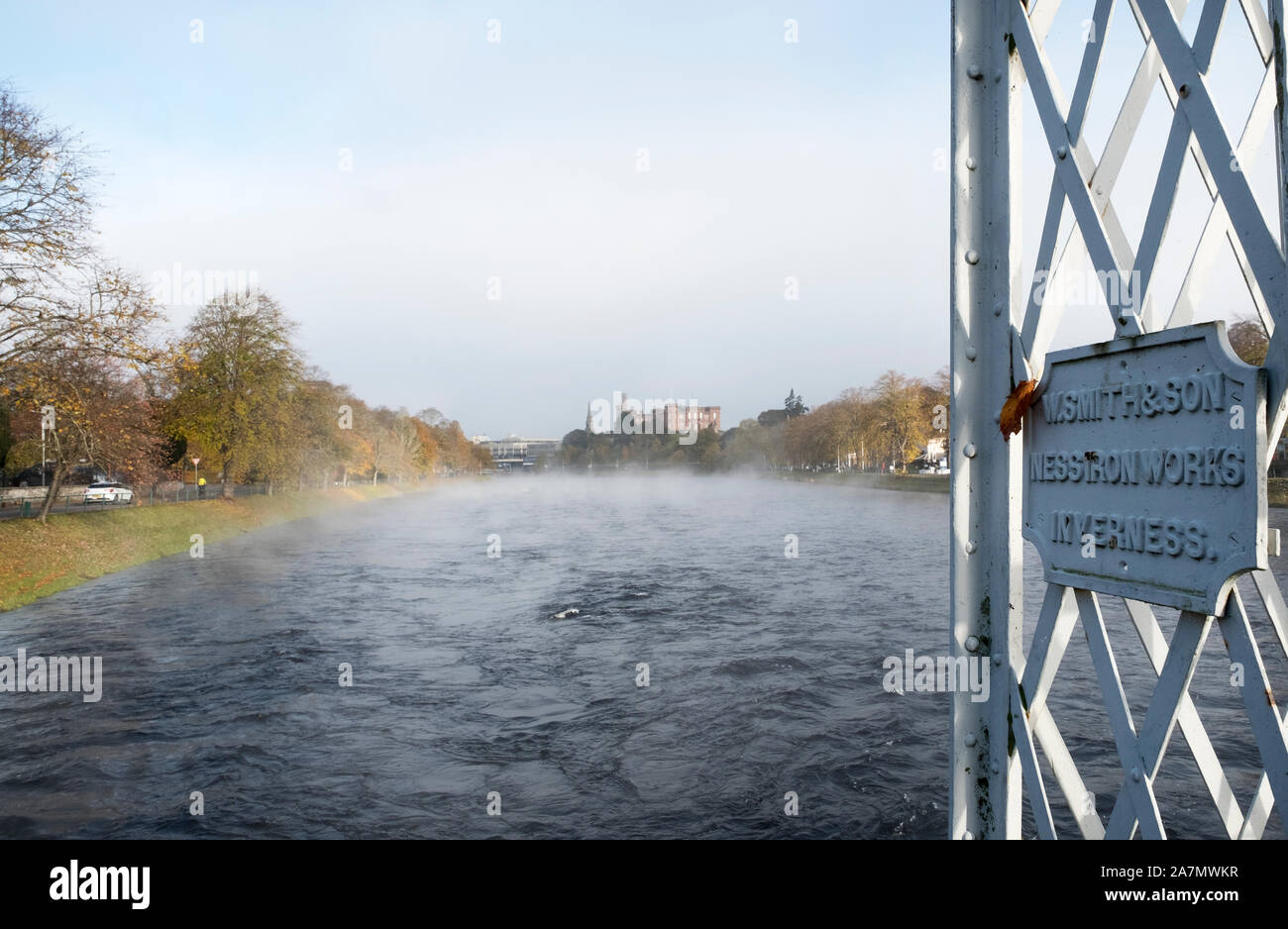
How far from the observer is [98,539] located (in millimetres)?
31641

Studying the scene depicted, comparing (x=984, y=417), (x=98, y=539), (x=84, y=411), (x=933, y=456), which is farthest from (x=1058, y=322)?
(x=933, y=456)

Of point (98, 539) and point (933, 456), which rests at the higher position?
point (933, 456)

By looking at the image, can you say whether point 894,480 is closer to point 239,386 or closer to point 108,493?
point 239,386

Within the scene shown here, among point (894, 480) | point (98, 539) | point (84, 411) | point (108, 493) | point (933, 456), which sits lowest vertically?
point (98, 539)

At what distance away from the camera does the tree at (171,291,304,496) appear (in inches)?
1898

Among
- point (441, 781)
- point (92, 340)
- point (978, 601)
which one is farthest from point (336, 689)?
point (92, 340)

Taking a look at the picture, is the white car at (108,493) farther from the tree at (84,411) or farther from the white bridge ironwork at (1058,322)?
the white bridge ironwork at (1058,322)

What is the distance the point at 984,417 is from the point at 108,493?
57334 mm

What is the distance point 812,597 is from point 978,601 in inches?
762

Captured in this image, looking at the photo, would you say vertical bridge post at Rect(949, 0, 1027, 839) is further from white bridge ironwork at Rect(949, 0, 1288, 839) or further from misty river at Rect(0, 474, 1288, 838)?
misty river at Rect(0, 474, 1288, 838)

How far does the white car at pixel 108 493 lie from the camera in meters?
47.7

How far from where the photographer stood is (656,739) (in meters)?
10.6

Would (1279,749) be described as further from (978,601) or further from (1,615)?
(1,615)

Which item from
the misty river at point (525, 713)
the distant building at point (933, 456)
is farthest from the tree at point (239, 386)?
the distant building at point (933, 456)
